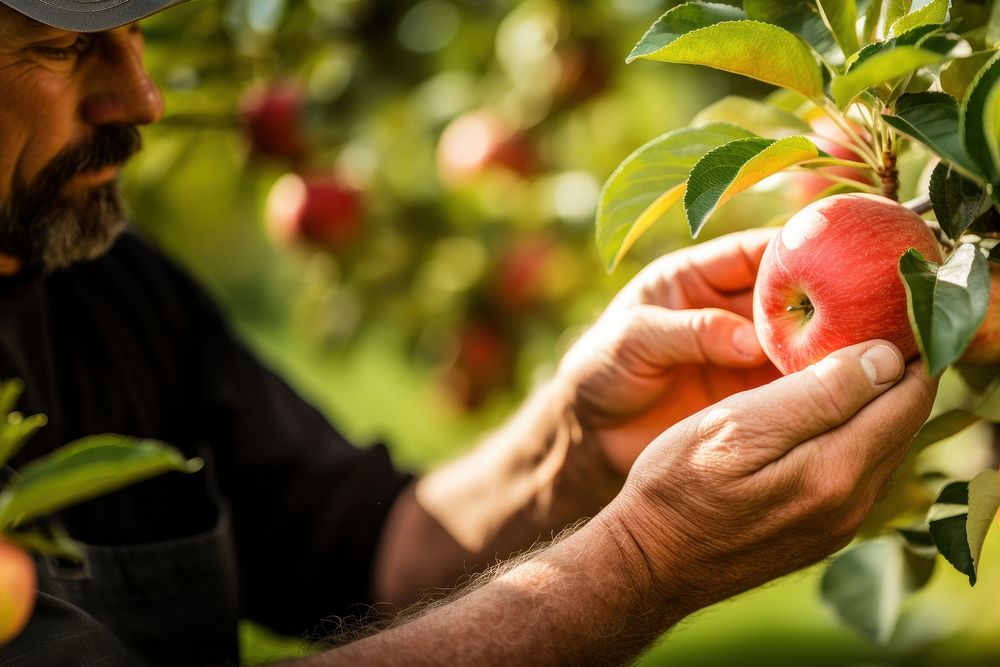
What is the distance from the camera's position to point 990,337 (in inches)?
34.4

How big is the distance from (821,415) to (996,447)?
342 mm

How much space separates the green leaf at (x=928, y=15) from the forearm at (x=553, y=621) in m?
0.49

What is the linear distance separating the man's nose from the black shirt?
29cm

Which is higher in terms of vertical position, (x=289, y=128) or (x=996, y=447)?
(x=289, y=128)

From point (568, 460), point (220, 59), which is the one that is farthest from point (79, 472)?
point (220, 59)

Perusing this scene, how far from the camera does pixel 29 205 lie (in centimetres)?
122

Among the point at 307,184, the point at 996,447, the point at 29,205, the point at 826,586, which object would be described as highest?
the point at 29,205

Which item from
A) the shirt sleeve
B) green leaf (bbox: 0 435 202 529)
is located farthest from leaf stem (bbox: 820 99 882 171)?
the shirt sleeve

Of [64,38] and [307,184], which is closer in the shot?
[64,38]

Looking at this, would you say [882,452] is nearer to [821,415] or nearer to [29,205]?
[821,415]

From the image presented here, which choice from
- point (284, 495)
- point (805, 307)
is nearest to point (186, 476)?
point (284, 495)

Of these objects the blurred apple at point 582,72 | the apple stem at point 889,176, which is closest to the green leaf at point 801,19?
the apple stem at point 889,176

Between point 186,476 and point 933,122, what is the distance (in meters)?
1.18

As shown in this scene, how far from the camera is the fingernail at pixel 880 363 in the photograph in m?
0.82
